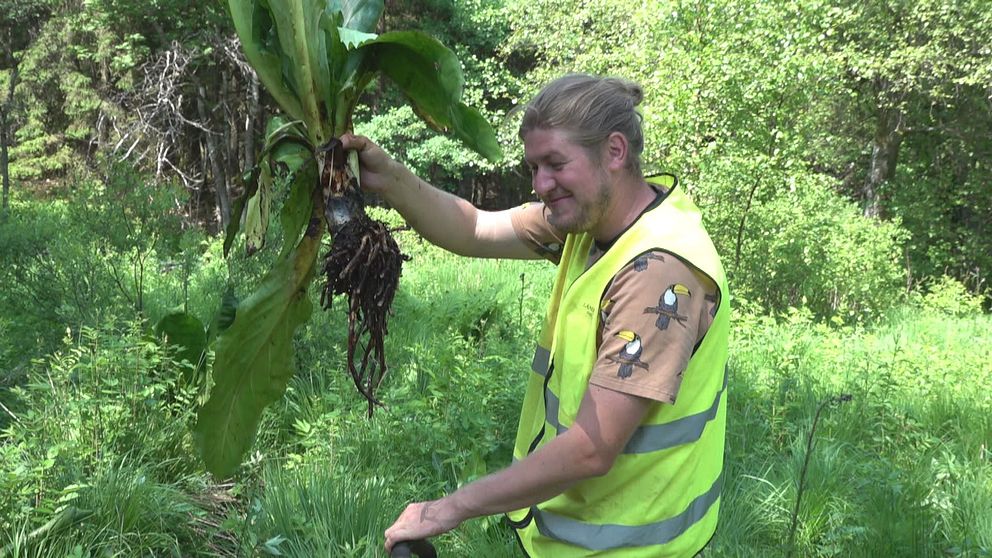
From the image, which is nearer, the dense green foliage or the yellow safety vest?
the yellow safety vest

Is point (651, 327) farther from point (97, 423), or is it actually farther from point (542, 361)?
point (97, 423)

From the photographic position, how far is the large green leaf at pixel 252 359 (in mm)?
2242

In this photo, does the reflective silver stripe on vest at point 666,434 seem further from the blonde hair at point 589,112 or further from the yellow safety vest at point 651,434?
the blonde hair at point 589,112

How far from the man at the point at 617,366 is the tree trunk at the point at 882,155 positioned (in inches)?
679

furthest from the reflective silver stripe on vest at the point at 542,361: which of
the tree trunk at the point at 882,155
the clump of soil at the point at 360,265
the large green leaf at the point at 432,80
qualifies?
the tree trunk at the point at 882,155

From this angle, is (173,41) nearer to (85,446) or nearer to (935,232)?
(85,446)

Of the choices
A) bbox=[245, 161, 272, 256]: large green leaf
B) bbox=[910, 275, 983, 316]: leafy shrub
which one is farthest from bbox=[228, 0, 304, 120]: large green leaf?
bbox=[910, 275, 983, 316]: leafy shrub

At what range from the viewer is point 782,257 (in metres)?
9.41

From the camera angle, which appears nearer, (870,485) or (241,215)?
(241,215)

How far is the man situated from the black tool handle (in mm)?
20

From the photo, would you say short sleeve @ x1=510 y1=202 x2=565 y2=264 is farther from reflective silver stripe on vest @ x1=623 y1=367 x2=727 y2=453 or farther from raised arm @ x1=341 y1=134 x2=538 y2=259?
reflective silver stripe on vest @ x1=623 y1=367 x2=727 y2=453

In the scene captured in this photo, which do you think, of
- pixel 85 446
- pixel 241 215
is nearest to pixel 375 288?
pixel 241 215

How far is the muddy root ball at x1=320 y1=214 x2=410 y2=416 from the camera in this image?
2.11 metres

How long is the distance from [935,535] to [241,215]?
11.2ft
